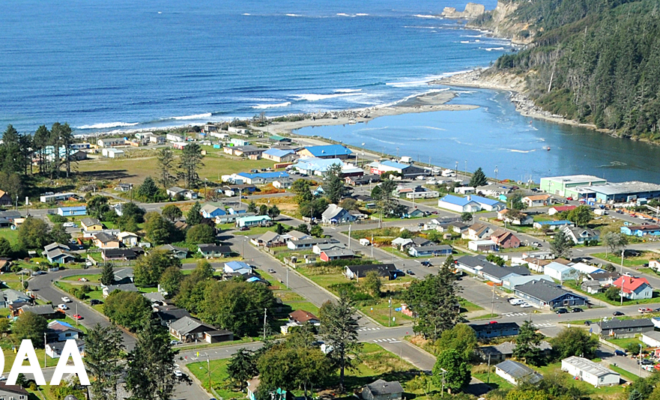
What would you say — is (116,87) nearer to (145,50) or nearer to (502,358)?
(145,50)

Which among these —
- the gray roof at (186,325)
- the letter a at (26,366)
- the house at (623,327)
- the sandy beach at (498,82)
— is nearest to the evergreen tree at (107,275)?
the gray roof at (186,325)

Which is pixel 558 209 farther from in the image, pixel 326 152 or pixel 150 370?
pixel 150 370

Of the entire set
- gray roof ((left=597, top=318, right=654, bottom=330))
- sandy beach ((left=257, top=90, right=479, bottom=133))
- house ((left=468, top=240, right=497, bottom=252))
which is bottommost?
house ((left=468, top=240, right=497, bottom=252))

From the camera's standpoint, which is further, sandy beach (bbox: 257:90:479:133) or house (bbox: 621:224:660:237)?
sandy beach (bbox: 257:90:479:133)

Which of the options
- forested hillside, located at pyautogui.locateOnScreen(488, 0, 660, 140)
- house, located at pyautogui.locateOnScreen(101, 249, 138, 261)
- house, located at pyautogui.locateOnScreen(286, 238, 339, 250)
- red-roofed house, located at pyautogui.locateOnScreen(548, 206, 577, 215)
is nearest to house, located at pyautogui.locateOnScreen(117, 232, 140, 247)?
house, located at pyautogui.locateOnScreen(101, 249, 138, 261)

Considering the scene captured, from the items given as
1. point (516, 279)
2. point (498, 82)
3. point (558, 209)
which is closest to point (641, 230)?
point (558, 209)

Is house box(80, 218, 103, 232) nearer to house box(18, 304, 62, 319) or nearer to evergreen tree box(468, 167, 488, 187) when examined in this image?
house box(18, 304, 62, 319)
